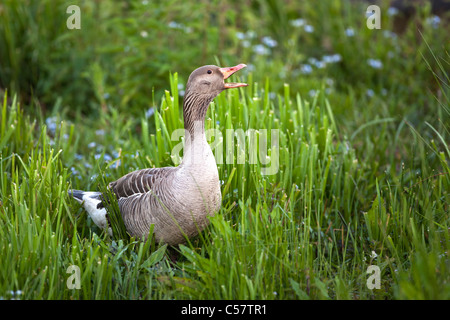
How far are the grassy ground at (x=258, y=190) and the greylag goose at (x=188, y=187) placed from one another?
0.12m

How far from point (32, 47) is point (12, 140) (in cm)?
241

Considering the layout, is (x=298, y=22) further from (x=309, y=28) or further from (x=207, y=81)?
(x=207, y=81)

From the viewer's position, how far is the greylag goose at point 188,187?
299cm

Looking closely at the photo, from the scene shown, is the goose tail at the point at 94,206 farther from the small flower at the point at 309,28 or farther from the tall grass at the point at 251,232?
the small flower at the point at 309,28

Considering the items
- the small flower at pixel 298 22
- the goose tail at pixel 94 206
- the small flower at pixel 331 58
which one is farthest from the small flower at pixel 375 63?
the goose tail at pixel 94 206

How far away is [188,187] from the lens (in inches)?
117

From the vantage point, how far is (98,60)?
618cm

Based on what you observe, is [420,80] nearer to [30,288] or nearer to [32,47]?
[32,47]

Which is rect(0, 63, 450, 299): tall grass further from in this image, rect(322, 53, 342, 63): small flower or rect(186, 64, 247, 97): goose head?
rect(322, 53, 342, 63): small flower

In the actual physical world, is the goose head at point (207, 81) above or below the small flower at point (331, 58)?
below

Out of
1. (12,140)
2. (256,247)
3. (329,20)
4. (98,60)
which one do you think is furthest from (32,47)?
(256,247)

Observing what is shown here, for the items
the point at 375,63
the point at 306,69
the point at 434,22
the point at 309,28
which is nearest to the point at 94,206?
the point at 306,69

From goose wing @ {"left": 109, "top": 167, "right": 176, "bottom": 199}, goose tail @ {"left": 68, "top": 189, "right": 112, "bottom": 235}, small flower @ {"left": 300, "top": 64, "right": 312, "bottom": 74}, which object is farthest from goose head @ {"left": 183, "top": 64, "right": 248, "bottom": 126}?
small flower @ {"left": 300, "top": 64, "right": 312, "bottom": 74}

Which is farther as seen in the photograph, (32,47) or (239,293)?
(32,47)
